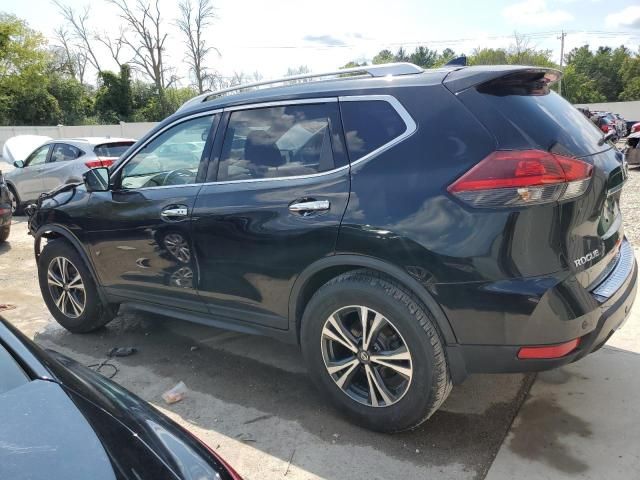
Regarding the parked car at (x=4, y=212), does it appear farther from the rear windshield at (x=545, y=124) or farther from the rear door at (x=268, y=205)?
the rear windshield at (x=545, y=124)

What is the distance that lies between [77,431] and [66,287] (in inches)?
131

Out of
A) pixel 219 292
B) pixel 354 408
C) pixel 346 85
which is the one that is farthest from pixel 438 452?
pixel 346 85

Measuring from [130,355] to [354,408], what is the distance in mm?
2106

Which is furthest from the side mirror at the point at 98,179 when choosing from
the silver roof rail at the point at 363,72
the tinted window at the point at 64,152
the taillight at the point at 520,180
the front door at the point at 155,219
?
the tinted window at the point at 64,152

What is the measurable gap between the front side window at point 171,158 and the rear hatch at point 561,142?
1778mm

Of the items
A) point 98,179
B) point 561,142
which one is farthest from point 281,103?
point 98,179

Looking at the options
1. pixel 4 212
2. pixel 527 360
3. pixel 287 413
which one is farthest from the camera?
pixel 4 212

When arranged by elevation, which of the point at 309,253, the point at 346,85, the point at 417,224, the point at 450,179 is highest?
the point at 346,85

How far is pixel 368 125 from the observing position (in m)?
2.86

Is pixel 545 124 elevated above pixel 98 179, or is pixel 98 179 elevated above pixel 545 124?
pixel 545 124

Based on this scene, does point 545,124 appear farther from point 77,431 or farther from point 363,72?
point 77,431

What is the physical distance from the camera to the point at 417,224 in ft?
8.50

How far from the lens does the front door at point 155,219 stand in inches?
141

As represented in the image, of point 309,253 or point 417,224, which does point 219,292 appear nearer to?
point 309,253
